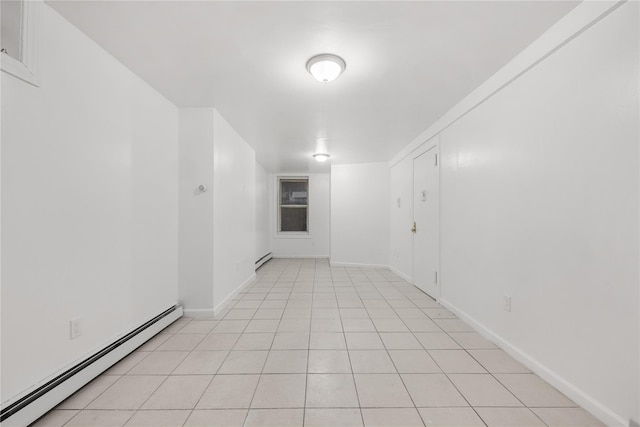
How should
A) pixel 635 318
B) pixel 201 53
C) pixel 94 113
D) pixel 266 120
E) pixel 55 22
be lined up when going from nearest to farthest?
1. pixel 635 318
2. pixel 55 22
3. pixel 94 113
4. pixel 201 53
5. pixel 266 120

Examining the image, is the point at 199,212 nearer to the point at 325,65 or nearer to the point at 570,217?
the point at 325,65

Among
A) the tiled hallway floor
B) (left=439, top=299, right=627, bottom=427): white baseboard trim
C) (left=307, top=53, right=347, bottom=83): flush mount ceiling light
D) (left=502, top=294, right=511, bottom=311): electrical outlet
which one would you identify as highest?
(left=307, top=53, right=347, bottom=83): flush mount ceiling light

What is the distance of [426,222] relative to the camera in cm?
382

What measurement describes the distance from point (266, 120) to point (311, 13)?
193 centimetres

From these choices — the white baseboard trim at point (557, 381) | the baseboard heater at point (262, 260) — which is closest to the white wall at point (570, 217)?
the white baseboard trim at point (557, 381)

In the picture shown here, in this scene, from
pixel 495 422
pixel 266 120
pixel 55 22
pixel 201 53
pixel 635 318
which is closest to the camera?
pixel 635 318

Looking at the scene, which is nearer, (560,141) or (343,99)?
(560,141)

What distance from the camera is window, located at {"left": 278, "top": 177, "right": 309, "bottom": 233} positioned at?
24.9ft

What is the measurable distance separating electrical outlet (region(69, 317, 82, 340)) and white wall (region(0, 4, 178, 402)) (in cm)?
2

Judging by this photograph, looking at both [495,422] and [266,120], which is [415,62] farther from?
[495,422]

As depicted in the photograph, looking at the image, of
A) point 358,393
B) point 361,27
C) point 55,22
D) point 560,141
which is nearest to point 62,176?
point 55,22

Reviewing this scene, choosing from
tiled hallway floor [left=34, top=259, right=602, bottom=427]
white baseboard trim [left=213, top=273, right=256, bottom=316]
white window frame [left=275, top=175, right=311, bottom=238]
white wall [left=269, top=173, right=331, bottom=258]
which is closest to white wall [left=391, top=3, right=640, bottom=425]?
tiled hallway floor [left=34, top=259, right=602, bottom=427]

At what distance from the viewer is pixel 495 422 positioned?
1427 mm

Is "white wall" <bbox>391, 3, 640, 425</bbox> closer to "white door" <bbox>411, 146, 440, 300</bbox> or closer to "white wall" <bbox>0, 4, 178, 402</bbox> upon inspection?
"white door" <bbox>411, 146, 440, 300</bbox>
